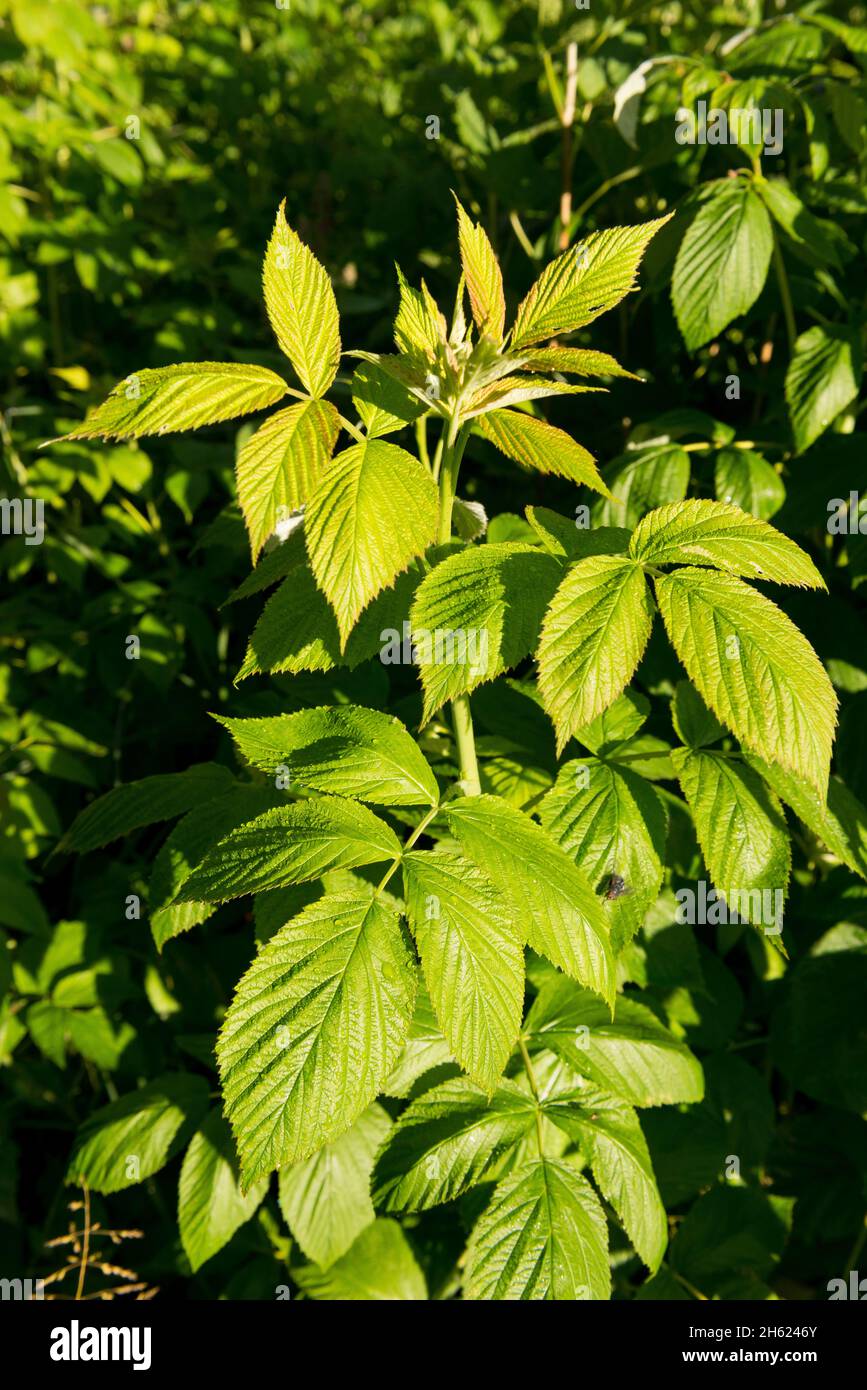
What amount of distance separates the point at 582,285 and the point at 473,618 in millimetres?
415

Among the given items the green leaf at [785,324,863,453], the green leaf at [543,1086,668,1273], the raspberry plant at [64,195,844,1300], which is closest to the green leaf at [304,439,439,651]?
the raspberry plant at [64,195,844,1300]

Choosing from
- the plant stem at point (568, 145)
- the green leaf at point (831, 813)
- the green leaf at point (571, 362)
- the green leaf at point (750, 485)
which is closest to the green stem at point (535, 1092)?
the green leaf at point (831, 813)

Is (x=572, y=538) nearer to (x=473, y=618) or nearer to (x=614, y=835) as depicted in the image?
(x=473, y=618)

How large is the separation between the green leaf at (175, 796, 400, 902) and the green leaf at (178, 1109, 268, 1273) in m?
0.73

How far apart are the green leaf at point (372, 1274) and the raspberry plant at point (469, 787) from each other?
0.40 metres

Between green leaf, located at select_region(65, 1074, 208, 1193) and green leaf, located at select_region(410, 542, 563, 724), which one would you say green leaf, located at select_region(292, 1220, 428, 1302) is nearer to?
green leaf, located at select_region(65, 1074, 208, 1193)

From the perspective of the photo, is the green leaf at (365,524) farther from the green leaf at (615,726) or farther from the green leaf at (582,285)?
the green leaf at (615,726)

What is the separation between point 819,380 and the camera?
1752 millimetres

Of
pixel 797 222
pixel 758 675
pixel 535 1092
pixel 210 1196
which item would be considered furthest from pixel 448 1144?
pixel 797 222

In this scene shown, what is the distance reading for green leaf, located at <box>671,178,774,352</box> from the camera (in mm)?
1706

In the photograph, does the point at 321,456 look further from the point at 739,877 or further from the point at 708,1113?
the point at 708,1113

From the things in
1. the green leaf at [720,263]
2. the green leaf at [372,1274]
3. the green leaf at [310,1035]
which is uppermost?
the green leaf at [720,263]

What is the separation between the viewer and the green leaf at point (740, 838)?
126cm
